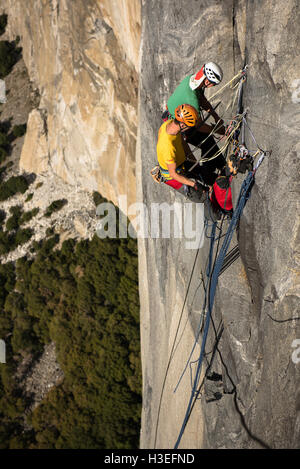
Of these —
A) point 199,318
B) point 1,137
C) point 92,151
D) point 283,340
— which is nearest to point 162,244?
point 199,318

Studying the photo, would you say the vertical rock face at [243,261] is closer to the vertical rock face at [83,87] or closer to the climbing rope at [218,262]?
A: the climbing rope at [218,262]

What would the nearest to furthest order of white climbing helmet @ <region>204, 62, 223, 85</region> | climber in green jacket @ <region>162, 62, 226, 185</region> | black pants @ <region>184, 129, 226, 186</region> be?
white climbing helmet @ <region>204, 62, 223, 85</region> < climber in green jacket @ <region>162, 62, 226, 185</region> < black pants @ <region>184, 129, 226, 186</region>

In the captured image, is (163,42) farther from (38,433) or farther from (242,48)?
(38,433)

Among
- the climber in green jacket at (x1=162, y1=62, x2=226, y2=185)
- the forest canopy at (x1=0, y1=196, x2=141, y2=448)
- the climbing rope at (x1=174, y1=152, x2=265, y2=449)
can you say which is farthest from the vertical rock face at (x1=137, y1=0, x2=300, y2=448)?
the forest canopy at (x1=0, y1=196, x2=141, y2=448)

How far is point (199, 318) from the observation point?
7.63 metres

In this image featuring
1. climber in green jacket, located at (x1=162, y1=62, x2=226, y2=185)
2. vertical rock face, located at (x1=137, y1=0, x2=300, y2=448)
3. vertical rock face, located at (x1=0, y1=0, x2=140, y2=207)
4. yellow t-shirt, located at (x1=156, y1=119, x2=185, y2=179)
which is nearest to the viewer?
vertical rock face, located at (x1=137, y1=0, x2=300, y2=448)

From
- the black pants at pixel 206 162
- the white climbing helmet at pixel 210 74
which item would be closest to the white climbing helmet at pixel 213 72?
the white climbing helmet at pixel 210 74

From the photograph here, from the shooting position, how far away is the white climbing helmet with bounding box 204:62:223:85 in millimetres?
5509

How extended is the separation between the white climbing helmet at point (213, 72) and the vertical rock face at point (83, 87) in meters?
5.00

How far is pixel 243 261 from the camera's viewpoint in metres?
6.20

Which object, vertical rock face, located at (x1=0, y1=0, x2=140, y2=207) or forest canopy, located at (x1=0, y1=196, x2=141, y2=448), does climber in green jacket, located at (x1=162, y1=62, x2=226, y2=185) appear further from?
forest canopy, located at (x1=0, y1=196, x2=141, y2=448)

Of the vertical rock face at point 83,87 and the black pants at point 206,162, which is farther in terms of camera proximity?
the vertical rock face at point 83,87

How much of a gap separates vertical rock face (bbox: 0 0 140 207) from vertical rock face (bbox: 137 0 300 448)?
9.39 ft

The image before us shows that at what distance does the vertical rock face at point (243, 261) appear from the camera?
4.80 metres
